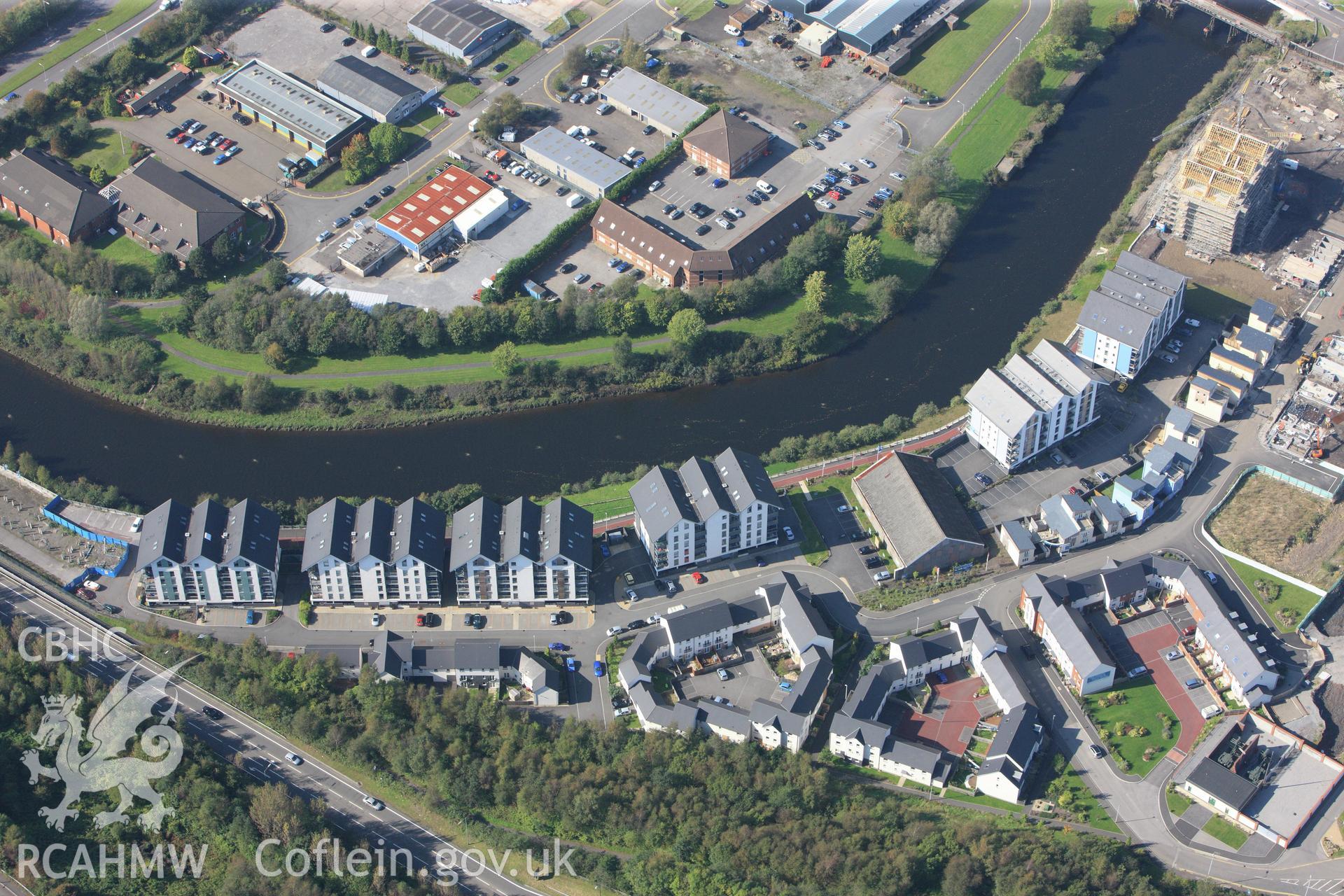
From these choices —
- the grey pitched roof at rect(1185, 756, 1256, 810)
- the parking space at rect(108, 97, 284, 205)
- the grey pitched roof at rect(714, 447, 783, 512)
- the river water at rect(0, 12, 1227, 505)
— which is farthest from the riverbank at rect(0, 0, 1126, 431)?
the grey pitched roof at rect(1185, 756, 1256, 810)

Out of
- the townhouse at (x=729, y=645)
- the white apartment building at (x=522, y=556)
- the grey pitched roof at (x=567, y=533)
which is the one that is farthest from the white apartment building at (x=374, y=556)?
the townhouse at (x=729, y=645)

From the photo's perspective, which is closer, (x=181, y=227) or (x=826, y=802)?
(x=826, y=802)

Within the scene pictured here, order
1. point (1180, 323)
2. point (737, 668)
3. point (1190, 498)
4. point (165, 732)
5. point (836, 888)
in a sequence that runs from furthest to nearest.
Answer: point (1180, 323), point (1190, 498), point (737, 668), point (165, 732), point (836, 888)

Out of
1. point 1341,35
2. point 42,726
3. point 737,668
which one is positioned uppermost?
point 1341,35

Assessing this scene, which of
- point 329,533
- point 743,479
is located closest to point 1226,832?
point 743,479

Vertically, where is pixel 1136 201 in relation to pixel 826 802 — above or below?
above

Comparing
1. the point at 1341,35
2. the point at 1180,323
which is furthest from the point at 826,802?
the point at 1341,35

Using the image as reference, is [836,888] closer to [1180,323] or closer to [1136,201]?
[1180,323]
